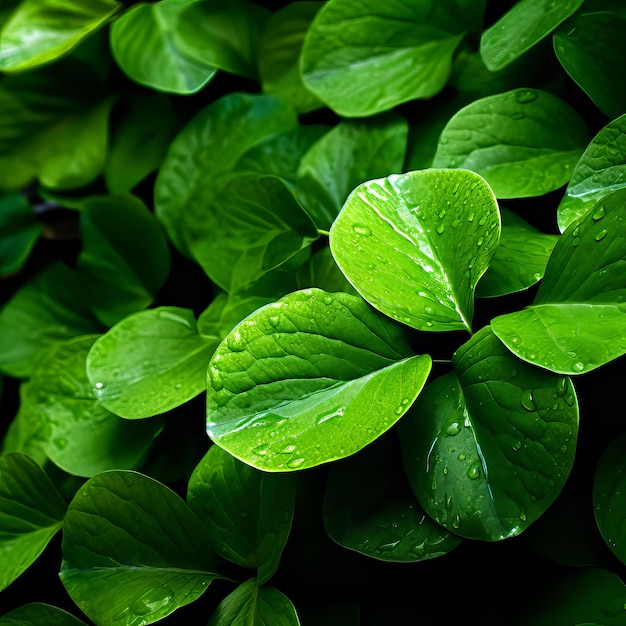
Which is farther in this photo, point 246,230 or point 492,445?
point 246,230

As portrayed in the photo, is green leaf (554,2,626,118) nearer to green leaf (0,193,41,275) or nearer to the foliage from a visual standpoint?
the foliage

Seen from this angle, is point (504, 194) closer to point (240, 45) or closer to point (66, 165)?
point (240, 45)

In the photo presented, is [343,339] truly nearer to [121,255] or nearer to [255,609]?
[255,609]

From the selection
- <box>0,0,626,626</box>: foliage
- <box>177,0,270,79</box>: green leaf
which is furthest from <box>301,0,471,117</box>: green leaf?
<box>177,0,270,79</box>: green leaf

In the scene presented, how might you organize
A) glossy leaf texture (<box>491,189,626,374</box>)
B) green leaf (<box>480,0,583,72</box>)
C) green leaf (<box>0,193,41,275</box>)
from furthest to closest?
1. green leaf (<box>0,193,41,275</box>)
2. green leaf (<box>480,0,583,72</box>)
3. glossy leaf texture (<box>491,189,626,374</box>)

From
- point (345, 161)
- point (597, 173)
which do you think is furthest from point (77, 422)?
point (597, 173)

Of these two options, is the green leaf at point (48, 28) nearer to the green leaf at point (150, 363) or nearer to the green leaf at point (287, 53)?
the green leaf at point (287, 53)

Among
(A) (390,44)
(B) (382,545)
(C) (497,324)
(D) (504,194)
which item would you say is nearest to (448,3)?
(A) (390,44)
